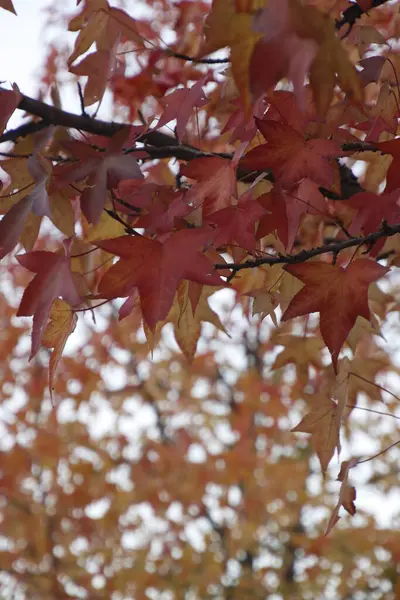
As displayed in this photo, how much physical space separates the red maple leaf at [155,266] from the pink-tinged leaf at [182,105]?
0.91ft

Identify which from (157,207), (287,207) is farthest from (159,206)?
(287,207)

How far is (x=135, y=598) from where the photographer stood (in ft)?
10.5

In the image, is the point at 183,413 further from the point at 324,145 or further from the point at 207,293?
the point at 324,145

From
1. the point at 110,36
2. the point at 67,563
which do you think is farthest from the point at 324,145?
the point at 67,563

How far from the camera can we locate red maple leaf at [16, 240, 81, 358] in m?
0.92

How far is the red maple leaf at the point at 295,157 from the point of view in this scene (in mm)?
948

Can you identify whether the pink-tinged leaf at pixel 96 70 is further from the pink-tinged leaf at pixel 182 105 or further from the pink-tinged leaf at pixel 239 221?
the pink-tinged leaf at pixel 239 221

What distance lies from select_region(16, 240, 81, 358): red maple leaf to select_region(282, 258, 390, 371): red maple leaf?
33 cm

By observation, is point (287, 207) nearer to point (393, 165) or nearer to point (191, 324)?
point (393, 165)

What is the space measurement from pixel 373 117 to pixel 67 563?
10.7 ft

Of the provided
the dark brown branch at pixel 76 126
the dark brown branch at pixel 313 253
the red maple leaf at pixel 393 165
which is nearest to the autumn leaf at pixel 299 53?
the red maple leaf at pixel 393 165

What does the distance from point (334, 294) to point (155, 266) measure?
26 cm

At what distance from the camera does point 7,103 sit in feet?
3.35

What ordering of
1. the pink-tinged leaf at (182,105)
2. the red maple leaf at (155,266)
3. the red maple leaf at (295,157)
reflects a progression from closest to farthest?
the red maple leaf at (155,266)
the red maple leaf at (295,157)
the pink-tinged leaf at (182,105)
